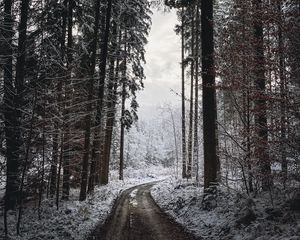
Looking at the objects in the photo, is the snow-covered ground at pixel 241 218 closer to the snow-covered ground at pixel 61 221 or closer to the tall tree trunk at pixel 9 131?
the snow-covered ground at pixel 61 221

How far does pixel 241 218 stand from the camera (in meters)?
8.89

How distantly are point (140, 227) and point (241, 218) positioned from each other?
146 inches

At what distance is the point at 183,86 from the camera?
2612cm

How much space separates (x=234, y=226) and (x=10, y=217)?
7.51m

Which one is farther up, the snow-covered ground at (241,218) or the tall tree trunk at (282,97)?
the tall tree trunk at (282,97)

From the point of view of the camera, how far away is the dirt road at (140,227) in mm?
9719

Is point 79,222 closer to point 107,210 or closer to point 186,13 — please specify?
point 107,210

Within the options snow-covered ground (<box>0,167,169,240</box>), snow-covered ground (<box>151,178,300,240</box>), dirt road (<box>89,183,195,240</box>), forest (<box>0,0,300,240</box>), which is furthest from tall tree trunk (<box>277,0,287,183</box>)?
snow-covered ground (<box>0,167,169,240</box>)

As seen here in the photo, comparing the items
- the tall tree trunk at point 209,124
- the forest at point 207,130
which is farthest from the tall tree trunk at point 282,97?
the tall tree trunk at point 209,124

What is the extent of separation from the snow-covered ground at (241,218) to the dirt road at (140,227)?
0.51 metres

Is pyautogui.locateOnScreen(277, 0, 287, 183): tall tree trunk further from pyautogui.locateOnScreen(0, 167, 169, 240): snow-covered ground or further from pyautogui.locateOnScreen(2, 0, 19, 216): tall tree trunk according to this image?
pyautogui.locateOnScreen(2, 0, 19, 216): tall tree trunk

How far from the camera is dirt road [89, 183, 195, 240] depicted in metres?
9.72

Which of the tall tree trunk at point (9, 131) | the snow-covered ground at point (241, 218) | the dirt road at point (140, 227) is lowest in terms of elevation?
the dirt road at point (140, 227)

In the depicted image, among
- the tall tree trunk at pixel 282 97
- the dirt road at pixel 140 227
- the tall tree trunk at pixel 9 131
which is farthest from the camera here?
the tall tree trunk at pixel 9 131
